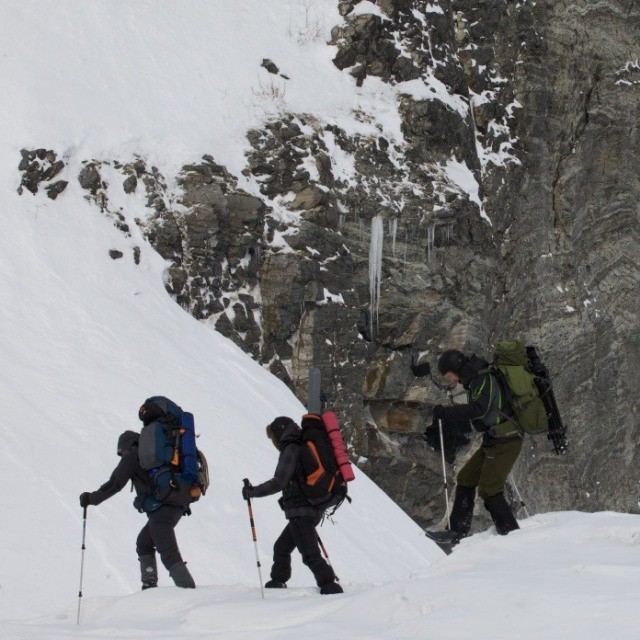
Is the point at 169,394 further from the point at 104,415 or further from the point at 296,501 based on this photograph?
the point at 296,501

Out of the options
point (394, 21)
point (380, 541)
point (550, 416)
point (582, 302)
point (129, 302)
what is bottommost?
point (380, 541)

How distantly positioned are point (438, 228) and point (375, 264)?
167 centimetres

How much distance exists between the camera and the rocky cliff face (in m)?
15.6

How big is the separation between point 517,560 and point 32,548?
3772mm

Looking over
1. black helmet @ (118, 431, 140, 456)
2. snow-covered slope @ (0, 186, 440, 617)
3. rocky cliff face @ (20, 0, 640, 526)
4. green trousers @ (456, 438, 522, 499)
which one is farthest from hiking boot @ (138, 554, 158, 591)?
rocky cliff face @ (20, 0, 640, 526)

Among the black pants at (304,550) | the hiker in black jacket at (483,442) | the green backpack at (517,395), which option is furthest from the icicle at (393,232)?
the black pants at (304,550)

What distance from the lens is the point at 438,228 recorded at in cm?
1784

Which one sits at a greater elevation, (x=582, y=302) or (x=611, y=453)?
(x=582, y=302)

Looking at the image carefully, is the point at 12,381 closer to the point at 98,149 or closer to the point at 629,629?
the point at 98,149

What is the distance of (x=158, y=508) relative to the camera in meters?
6.23

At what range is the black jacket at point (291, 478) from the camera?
596 centimetres

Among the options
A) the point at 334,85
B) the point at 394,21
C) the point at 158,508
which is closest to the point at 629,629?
the point at 158,508

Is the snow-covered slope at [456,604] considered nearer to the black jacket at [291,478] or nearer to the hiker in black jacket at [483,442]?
the hiker in black jacket at [483,442]

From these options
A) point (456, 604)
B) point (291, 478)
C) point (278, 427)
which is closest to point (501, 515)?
point (291, 478)
